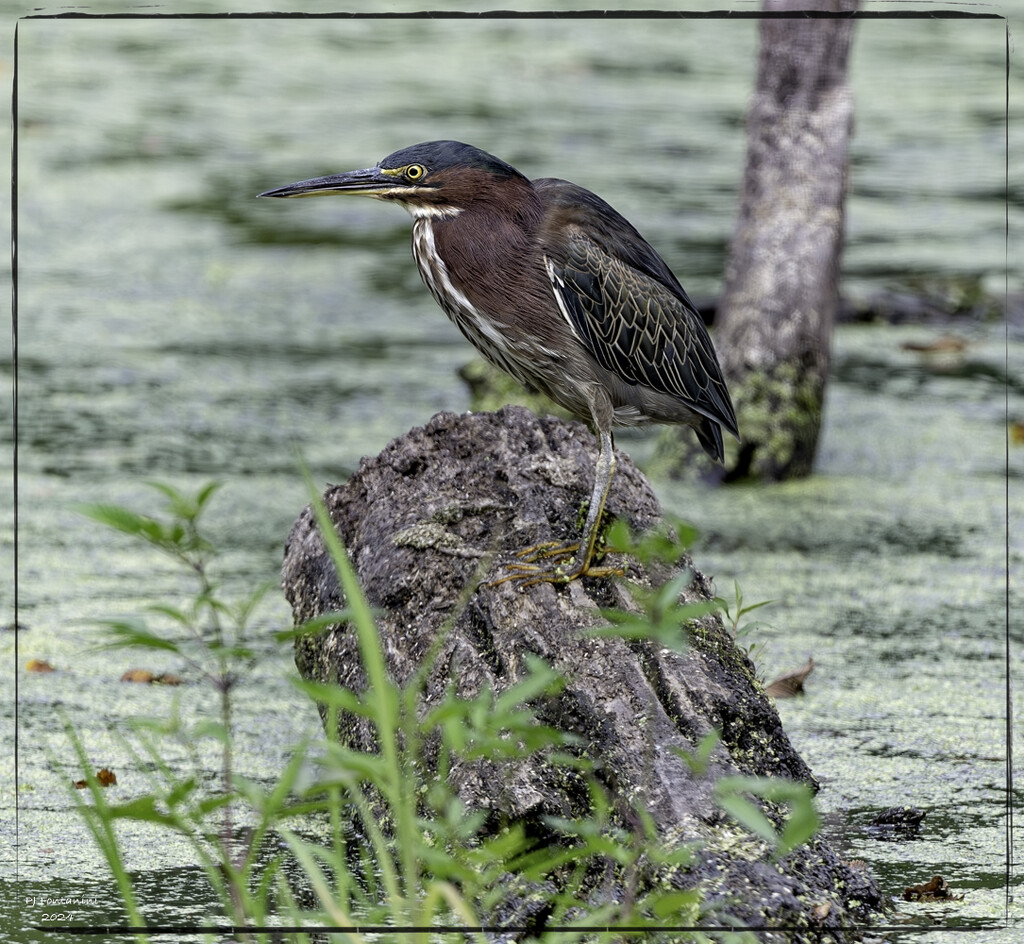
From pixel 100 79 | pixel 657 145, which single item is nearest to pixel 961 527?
pixel 657 145

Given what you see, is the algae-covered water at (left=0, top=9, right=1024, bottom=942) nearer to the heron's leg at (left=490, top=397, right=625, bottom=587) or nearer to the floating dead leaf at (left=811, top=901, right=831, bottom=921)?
the floating dead leaf at (left=811, top=901, right=831, bottom=921)

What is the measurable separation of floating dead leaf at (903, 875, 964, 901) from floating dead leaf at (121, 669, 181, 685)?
73.8 inches

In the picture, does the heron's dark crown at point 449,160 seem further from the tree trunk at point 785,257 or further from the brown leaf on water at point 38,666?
the tree trunk at point 785,257

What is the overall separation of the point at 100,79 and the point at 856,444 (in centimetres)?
645

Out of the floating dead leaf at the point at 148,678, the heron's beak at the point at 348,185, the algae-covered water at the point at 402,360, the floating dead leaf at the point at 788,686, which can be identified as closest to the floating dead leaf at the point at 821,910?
the algae-covered water at the point at 402,360

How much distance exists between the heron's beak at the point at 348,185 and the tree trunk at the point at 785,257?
245cm

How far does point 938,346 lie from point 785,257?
1.68m

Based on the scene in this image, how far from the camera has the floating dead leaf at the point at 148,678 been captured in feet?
12.2

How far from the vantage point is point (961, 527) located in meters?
4.81

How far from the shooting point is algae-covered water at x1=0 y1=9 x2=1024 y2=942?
3.33 m

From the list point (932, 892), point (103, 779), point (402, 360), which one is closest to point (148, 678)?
point (103, 779)

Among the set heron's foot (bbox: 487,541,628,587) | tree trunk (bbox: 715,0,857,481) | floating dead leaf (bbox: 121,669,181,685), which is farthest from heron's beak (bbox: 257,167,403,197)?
tree trunk (bbox: 715,0,857,481)

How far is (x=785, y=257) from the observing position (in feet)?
16.9

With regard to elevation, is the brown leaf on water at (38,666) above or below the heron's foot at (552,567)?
below
